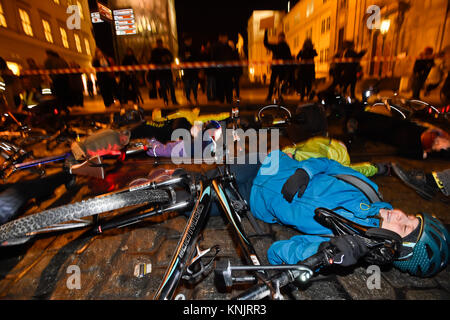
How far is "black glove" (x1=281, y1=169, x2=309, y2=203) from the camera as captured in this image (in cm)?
218

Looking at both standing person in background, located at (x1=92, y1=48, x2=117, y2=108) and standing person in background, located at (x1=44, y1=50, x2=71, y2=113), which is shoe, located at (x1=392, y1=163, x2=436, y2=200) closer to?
standing person in background, located at (x1=92, y1=48, x2=117, y2=108)

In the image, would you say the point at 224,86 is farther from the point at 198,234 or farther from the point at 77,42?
the point at 77,42

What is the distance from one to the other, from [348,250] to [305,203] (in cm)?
79

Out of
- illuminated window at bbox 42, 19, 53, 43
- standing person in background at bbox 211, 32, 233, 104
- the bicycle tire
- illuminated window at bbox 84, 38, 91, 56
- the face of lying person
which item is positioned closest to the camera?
the bicycle tire

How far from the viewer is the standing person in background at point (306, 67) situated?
994cm

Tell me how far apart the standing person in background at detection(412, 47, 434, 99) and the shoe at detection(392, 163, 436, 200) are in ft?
31.6

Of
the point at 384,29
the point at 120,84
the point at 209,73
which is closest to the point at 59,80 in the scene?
the point at 120,84

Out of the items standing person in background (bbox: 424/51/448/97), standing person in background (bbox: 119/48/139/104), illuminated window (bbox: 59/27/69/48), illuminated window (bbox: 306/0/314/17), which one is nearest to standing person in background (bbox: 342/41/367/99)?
standing person in background (bbox: 424/51/448/97)

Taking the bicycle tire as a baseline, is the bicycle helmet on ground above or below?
below

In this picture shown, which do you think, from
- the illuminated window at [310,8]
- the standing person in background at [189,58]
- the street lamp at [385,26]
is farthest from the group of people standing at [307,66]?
the illuminated window at [310,8]

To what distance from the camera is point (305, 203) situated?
7.32 ft

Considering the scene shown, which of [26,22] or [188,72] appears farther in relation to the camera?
[26,22]

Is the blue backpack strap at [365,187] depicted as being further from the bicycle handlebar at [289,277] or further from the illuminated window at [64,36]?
the illuminated window at [64,36]
